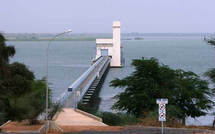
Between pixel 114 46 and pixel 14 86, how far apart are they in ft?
263

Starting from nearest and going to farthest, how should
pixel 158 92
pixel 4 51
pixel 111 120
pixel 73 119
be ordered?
1. pixel 4 51
2. pixel 111 120
3. pixel 73 119
4. pixel 158 92

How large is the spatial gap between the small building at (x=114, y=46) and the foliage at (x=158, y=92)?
63.7 m

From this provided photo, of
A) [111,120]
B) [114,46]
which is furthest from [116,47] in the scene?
[111,120]

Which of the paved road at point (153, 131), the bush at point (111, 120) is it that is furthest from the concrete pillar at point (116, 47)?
the paved road at point (153, 131)

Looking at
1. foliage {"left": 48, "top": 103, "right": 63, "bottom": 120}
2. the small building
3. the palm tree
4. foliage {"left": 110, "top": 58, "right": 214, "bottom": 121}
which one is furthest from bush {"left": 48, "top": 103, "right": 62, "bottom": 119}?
the small building

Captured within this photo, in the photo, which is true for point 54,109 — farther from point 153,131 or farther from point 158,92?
point 153,131

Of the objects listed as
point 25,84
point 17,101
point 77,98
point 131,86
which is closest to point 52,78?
point 77,98

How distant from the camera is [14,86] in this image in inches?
705

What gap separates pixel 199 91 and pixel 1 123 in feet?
39.8

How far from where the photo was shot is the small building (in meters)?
94.6

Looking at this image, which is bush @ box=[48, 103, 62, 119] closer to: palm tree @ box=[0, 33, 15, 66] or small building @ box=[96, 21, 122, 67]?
palm tree @ box=[0, 33, 15, 66]

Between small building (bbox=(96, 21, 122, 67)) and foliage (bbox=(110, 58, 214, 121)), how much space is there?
63.7 meters

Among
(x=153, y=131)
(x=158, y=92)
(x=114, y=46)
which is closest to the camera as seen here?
(x=153, y=131)

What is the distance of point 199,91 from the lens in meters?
28.0
